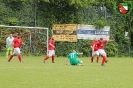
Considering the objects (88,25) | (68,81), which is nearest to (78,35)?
(88,25)

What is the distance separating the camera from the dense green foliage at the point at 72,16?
1731 inches

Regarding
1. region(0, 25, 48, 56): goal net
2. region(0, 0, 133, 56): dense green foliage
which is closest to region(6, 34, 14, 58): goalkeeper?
region(0, 0, 133, 56): dense green foliage

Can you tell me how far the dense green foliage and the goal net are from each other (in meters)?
1.04

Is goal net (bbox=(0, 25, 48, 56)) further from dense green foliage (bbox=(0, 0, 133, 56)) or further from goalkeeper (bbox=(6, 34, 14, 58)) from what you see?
goalkeeper (bbox=(6, 34, 14, 58))

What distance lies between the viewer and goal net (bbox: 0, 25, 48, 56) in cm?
4219

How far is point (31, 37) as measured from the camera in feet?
141

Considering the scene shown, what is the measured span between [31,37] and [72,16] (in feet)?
17.2

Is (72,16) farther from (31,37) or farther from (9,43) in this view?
(9,43)

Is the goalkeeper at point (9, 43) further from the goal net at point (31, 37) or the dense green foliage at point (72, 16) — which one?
the goal net at point (31, 37)

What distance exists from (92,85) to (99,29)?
1233 inches

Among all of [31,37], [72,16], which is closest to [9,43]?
[31,37]

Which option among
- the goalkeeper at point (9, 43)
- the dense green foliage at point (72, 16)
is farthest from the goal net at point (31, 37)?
the goalkeeper at point (9, 43)

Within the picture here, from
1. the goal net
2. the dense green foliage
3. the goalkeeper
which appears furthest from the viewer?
the dense green foliage

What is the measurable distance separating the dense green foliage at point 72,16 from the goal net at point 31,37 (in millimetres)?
1036
